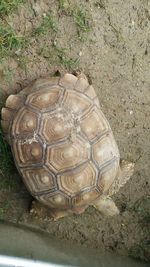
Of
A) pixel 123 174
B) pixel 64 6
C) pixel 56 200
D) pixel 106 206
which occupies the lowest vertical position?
pixel 106 206

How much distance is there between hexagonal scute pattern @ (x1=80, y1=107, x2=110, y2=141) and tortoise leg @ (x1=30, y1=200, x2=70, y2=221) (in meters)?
0.72

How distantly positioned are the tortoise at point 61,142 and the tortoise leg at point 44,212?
0.14 meters

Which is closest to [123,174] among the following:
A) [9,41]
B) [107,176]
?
[107,176]

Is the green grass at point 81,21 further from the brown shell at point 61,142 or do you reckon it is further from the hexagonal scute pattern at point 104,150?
the hexagonal scute pattern at point 104,150

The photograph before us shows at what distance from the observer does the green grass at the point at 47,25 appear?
3.93m

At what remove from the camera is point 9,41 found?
3.85 m

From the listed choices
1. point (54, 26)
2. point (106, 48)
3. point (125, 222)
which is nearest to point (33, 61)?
point (54, 26)

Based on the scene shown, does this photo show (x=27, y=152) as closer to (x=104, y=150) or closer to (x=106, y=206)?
(x=104, y=150)

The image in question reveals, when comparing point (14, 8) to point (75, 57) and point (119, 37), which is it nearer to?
point (75, 57)

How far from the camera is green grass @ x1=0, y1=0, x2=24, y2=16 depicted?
150 inches

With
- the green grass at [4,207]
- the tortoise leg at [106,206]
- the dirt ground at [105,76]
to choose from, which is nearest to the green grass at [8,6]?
the dirt ground at [105,76]

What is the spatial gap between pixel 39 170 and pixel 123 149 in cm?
103

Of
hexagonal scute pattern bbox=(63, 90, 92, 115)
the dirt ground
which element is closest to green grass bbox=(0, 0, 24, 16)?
the dirt ground

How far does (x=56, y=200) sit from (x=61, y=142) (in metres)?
0.47
